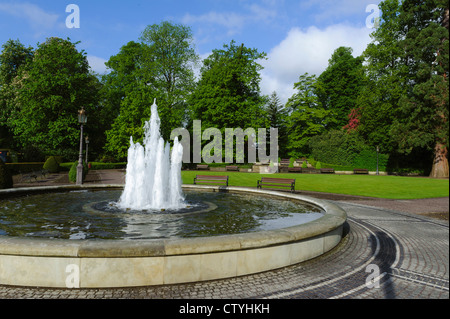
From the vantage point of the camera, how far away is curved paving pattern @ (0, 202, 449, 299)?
164 inches

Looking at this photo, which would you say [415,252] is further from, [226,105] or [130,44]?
[130,44]

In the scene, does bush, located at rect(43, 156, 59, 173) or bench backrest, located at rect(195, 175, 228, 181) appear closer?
bench backrest, located at rect(195, 175, 228, 181)

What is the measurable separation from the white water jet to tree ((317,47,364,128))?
49.3 metres

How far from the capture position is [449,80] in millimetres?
2549

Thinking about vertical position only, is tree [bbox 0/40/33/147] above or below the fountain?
above

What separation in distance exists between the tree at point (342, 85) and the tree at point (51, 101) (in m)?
42.5

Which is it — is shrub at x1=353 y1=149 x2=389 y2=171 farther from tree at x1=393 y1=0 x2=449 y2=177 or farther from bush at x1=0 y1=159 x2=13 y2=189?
bush at x1=0 y1=159 x2=13 y2=189

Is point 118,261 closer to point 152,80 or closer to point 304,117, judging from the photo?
point 152,80

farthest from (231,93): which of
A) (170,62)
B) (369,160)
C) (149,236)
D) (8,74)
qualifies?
(149,236)

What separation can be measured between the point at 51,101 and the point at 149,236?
37845 mm

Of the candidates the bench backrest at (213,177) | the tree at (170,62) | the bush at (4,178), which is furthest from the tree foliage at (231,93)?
the bush at (4,178)

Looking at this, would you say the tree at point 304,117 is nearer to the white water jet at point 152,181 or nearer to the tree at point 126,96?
the tree at point 126,96

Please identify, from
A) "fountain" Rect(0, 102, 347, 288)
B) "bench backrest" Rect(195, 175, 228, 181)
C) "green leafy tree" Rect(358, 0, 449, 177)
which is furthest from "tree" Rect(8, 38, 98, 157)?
"green leafy tree" Rect(358, 0, 449, 177)

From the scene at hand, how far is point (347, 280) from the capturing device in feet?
15.6
